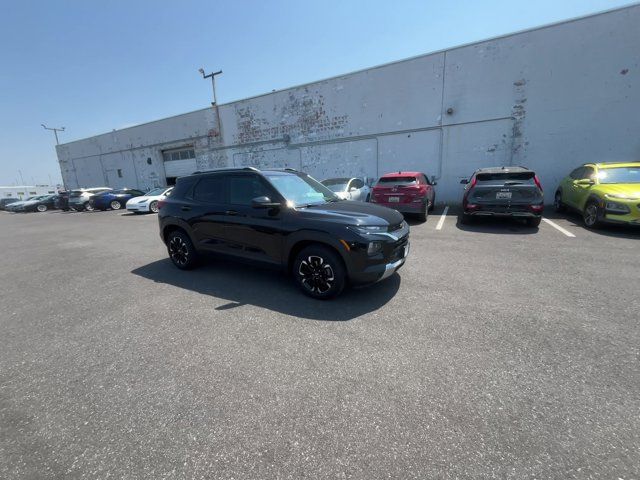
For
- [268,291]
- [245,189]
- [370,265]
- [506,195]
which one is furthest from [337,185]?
[370,265]

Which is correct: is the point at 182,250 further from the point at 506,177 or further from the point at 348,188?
the point at 506,177

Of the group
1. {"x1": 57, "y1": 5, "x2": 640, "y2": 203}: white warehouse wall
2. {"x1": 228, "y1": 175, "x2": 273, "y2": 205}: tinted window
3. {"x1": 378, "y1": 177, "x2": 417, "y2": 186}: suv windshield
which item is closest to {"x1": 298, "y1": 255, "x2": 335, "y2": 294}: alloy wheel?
{"x1": 228, "y1": 175, "x2": 273, "y2": 205}: tinted window

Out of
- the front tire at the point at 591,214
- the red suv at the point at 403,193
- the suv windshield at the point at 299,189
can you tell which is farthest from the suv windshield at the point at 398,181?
the suv windshield at the point at 299,189

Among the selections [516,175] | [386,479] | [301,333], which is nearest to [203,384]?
[301,333]

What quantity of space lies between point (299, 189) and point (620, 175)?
8854mm

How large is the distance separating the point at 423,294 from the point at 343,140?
1246cm

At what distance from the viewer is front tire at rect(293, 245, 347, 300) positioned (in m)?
3.70

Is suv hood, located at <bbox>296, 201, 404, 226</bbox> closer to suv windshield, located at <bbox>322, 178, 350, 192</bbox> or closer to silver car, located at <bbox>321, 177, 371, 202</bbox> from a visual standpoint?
silver car, located at <bbox>321, 177, 371, 202</bbox>

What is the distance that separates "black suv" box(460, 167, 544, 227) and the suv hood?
15.3 ft

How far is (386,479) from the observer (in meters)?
1.60

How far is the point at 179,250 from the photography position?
5.39 metres

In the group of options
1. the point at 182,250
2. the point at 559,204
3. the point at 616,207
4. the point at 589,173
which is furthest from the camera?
the point at 559,204

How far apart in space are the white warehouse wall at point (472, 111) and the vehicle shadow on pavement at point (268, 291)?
1062 cm

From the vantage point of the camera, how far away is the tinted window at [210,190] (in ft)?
15.6
